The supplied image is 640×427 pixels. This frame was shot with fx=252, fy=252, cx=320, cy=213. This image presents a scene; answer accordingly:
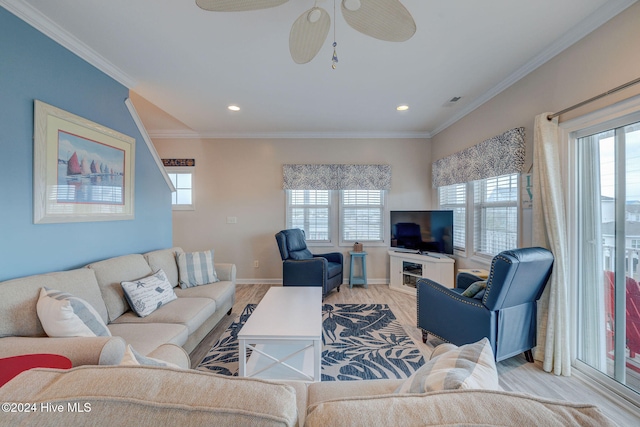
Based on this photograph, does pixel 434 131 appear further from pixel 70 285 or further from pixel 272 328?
pixel 70 285

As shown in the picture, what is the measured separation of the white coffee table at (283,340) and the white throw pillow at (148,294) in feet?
2.84

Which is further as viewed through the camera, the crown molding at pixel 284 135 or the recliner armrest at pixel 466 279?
the crown molding at pixel 284 135

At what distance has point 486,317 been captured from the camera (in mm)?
1899

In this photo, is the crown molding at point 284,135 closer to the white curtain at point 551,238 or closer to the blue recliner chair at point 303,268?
the blue recliner chair at point 303,268

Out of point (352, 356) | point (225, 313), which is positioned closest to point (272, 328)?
point (352, 356)

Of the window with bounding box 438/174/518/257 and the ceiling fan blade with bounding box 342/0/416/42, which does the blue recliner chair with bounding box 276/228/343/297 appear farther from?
the ceiling fan blade with bounding box 342/0/416/42

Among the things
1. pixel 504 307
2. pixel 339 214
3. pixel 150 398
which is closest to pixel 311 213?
pixel 339 214

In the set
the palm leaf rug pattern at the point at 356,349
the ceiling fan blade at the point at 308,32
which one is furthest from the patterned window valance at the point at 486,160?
the ceiling fan blade at the point at 308,32

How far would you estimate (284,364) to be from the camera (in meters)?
1.80

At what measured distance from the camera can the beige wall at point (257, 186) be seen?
4461 mm

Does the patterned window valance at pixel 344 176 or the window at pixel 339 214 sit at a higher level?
the patterned window valance at pixel 344 176

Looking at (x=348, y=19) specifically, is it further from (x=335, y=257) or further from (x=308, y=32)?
(x=335, y=257)

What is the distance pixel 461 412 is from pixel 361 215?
4052mm

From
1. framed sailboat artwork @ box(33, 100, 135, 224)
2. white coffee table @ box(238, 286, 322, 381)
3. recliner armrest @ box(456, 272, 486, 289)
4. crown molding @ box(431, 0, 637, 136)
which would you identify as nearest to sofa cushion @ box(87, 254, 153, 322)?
framed sailboat artwork @ box(33, 100, 135, 224)
